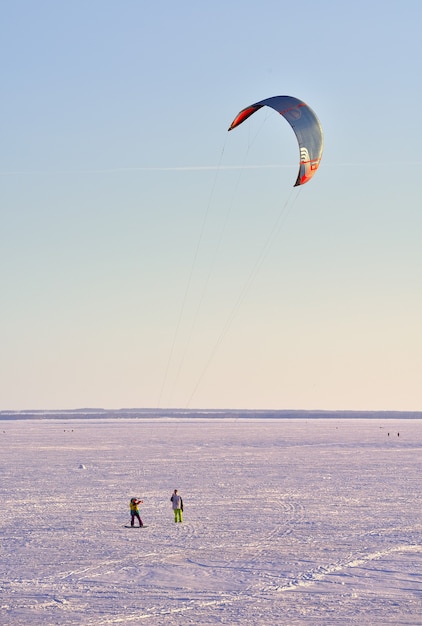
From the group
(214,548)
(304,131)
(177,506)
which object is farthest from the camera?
(304,131)

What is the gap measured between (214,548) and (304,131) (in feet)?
35.5

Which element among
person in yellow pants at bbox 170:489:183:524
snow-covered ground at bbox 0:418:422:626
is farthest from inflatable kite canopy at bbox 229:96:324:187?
snow-covered ground at bbox 0:418:422:626

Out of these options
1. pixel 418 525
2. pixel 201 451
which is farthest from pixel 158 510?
pixel 201 451

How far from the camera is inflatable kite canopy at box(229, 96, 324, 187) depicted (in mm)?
21375

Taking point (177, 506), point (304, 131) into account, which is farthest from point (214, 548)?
point (304, 131)

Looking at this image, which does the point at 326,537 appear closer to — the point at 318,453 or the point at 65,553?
the point at 65,553

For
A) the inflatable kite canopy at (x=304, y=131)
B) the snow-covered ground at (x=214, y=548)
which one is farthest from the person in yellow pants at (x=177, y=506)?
the inflatable kite canopy at (x=304, y=131)

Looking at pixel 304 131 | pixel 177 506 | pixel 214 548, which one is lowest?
→ pixel 214 548

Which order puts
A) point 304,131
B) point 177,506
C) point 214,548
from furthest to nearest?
1. point 304,131
2. point 177,506
3. point 214,548

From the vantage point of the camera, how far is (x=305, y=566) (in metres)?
14.8

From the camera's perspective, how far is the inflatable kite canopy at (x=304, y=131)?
70.1 feet

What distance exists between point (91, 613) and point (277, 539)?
6399 mm

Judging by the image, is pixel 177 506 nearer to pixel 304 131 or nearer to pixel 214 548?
pixel 214 548

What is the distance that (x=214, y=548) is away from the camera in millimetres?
16516
